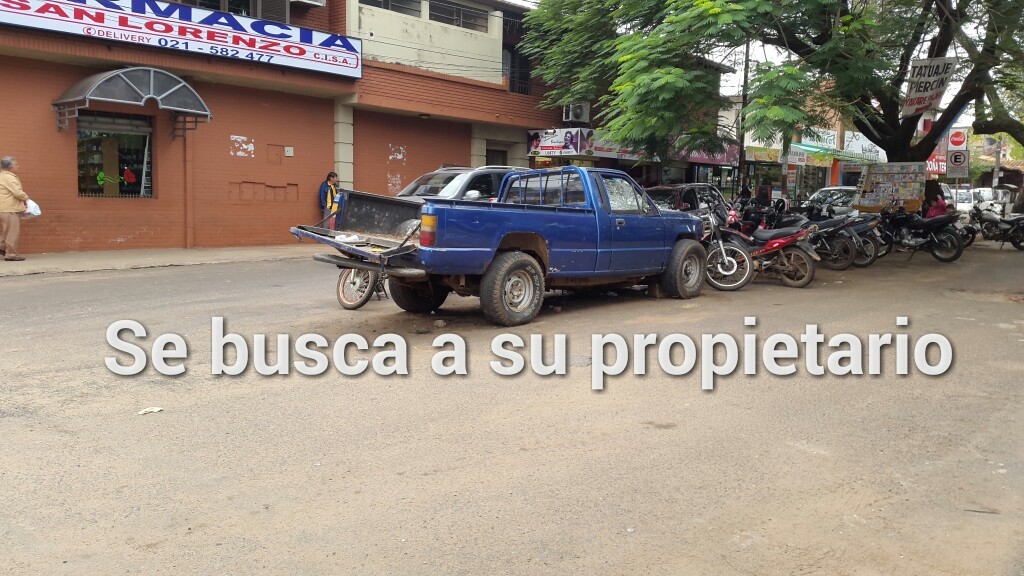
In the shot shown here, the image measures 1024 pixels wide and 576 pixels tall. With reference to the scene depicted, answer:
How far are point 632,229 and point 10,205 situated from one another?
11.2 meters

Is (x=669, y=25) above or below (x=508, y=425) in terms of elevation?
above

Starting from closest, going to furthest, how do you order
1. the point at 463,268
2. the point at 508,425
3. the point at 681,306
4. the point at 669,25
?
the point at 508,425
the point at 463,268
the point at 681,306
the point at 669,25

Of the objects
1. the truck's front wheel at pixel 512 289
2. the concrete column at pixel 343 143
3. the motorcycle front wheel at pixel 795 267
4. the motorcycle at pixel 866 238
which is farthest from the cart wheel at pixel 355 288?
the concrete column at pixel 343 143

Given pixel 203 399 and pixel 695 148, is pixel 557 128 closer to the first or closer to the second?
pixel 695 148

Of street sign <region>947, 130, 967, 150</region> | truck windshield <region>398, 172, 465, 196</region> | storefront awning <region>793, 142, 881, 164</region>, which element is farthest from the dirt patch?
street sign <region>947, 130, 967, 150</region>

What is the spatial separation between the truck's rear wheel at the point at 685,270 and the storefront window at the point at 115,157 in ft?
40.4

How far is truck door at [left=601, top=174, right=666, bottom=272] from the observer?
33.1 feet

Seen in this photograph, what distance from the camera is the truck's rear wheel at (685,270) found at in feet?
36.4

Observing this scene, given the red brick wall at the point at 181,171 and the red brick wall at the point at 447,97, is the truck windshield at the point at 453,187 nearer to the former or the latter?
the red brick wall at the point at 181,171

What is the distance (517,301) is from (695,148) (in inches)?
414

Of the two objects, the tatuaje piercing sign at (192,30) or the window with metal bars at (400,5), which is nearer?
the tatuaje piercing sign at (192,30)

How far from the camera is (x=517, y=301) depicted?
895 centimetres

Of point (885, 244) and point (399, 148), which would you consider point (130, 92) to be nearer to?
point (399, 148)

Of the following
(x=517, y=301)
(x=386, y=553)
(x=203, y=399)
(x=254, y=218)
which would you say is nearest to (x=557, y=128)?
(x=254, y=218)
